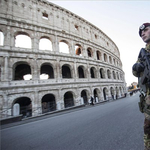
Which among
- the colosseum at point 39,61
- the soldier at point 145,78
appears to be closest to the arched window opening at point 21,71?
the colosseum at point 39,61

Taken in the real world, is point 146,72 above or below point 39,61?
below

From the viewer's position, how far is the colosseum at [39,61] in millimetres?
10086

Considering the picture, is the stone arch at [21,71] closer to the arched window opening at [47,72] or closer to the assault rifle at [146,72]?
the arched window opening at [47,72]

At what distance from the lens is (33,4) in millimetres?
14078

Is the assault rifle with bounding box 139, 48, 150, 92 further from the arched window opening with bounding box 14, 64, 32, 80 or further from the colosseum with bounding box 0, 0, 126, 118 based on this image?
the arched window opening with bounding box 14, 64, 32, 80

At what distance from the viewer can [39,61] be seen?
39.7 ft

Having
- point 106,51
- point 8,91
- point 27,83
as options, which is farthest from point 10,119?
point 106,51

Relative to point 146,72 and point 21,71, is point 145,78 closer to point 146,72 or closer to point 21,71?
point 146,72

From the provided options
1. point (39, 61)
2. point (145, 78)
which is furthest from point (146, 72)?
point (39, 61)

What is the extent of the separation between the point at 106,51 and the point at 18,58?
2092cm

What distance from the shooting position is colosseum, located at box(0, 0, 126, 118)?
10.1 metres

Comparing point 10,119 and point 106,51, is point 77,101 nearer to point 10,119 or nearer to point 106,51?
point 10,119

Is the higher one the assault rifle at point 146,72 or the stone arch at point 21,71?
the stone arch at point 21,71

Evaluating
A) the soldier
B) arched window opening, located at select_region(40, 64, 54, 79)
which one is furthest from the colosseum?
the soldier
